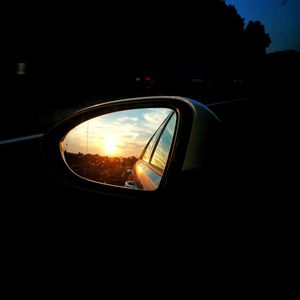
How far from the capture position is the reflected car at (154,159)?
160cm

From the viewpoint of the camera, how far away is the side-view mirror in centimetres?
139

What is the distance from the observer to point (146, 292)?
1.80m

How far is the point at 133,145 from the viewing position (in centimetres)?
173

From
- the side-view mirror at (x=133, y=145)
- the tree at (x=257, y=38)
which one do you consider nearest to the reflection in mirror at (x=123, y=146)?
the side-view mirror at (x=133, y=145)

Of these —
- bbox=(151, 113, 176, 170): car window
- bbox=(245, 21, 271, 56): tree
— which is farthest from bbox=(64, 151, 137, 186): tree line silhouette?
bbox=(245, 21, 271, 56): tree

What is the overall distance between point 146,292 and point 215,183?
85cm

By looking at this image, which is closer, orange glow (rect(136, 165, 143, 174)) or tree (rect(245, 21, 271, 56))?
→ orange glow (rect(136, 165, 143, 174))

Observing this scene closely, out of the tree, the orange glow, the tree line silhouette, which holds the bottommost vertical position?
the orange glow

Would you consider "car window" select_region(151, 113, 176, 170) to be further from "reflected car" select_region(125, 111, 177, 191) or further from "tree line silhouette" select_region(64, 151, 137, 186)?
"tree line silhouette" select_region(64, 151, 137, 186)

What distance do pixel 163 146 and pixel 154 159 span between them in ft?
0.57

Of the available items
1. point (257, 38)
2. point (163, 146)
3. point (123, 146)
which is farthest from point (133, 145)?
point (257, 38)

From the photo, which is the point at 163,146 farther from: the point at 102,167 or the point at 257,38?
the point at 257,38

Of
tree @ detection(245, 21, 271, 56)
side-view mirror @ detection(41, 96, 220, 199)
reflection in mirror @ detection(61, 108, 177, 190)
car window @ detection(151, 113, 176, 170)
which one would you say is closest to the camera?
side-view mirror @ detection(41, 96, 220, 199)

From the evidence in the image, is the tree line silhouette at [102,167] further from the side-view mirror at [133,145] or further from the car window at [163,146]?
the car window at [163,146]
